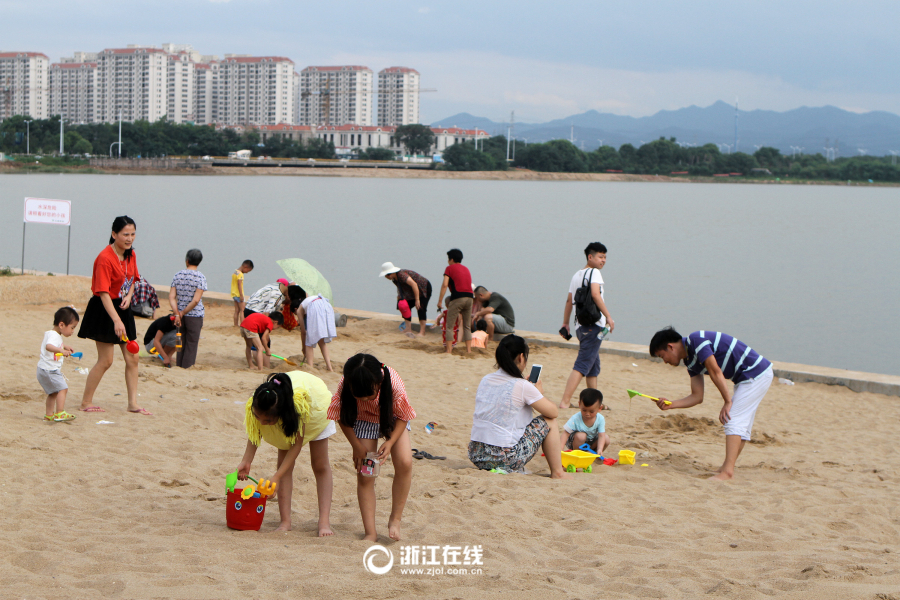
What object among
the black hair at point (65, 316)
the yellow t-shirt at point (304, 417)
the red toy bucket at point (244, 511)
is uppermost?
the black hair at point (65, 316)

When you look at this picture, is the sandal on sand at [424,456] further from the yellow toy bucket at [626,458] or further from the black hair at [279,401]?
the black hair at [279,401]

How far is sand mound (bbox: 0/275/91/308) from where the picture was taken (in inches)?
533

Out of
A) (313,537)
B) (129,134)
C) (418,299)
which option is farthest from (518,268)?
(129,134)

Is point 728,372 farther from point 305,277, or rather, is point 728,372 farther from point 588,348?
point 305,277

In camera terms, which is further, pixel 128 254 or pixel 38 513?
pixel 128 254

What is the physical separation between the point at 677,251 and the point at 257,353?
3078 centimetres

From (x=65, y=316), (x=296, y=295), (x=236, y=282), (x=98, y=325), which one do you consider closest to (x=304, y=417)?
(x=65, y=316)

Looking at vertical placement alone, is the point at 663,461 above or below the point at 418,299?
below

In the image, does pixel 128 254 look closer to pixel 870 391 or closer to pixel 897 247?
pixel 870 391

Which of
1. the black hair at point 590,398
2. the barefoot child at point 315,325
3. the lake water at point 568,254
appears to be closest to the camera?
the black hair at point 590,398

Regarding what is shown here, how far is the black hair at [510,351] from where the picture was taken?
5.39 meters

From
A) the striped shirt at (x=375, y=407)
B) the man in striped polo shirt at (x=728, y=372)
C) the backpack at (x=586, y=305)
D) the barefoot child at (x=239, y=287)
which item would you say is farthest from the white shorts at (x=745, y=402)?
the barefoot child at (x=239, y=287)

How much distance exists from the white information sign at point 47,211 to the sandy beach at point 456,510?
25.8ft

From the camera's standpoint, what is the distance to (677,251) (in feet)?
124
